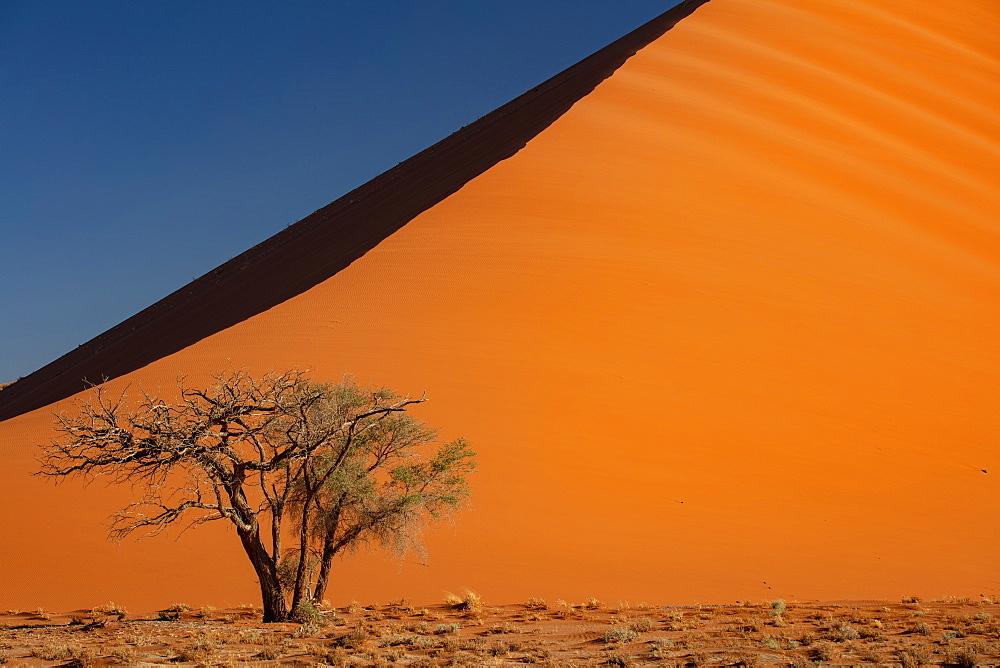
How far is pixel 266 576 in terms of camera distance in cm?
874

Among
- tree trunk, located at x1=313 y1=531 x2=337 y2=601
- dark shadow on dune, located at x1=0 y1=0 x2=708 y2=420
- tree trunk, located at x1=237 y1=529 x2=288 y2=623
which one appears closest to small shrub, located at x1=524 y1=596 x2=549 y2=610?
tree trunk, located at x1=313 y1=531 x2=337 y2=601

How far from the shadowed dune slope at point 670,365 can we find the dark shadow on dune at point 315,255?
69.0 inches

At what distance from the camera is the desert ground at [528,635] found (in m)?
6.93

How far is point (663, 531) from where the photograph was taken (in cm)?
1112

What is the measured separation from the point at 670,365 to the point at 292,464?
7336 millimetres

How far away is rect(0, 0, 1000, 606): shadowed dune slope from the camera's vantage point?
34.7 feet

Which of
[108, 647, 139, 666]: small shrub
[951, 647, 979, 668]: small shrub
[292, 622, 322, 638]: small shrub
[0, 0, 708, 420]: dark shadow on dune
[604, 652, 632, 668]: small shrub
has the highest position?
[0, 0, 708, 420]: dark shadow on dune

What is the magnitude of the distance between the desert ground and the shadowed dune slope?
627 mm

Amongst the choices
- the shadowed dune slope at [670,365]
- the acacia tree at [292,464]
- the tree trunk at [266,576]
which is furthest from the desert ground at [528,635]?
the acacia tree at [292,464]

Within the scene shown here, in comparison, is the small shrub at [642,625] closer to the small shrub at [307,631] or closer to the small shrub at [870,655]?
the small shrub at [870,655]

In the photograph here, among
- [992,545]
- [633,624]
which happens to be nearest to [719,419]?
[992,545]

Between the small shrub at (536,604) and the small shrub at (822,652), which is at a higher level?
the small shrub at (536,604)

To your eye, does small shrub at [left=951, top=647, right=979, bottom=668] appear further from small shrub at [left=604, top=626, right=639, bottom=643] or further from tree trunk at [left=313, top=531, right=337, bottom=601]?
tree trunk at [left=313, top=531, right=337, bottom=601]

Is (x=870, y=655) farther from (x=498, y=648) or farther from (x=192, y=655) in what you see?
(x=192, y=655)
